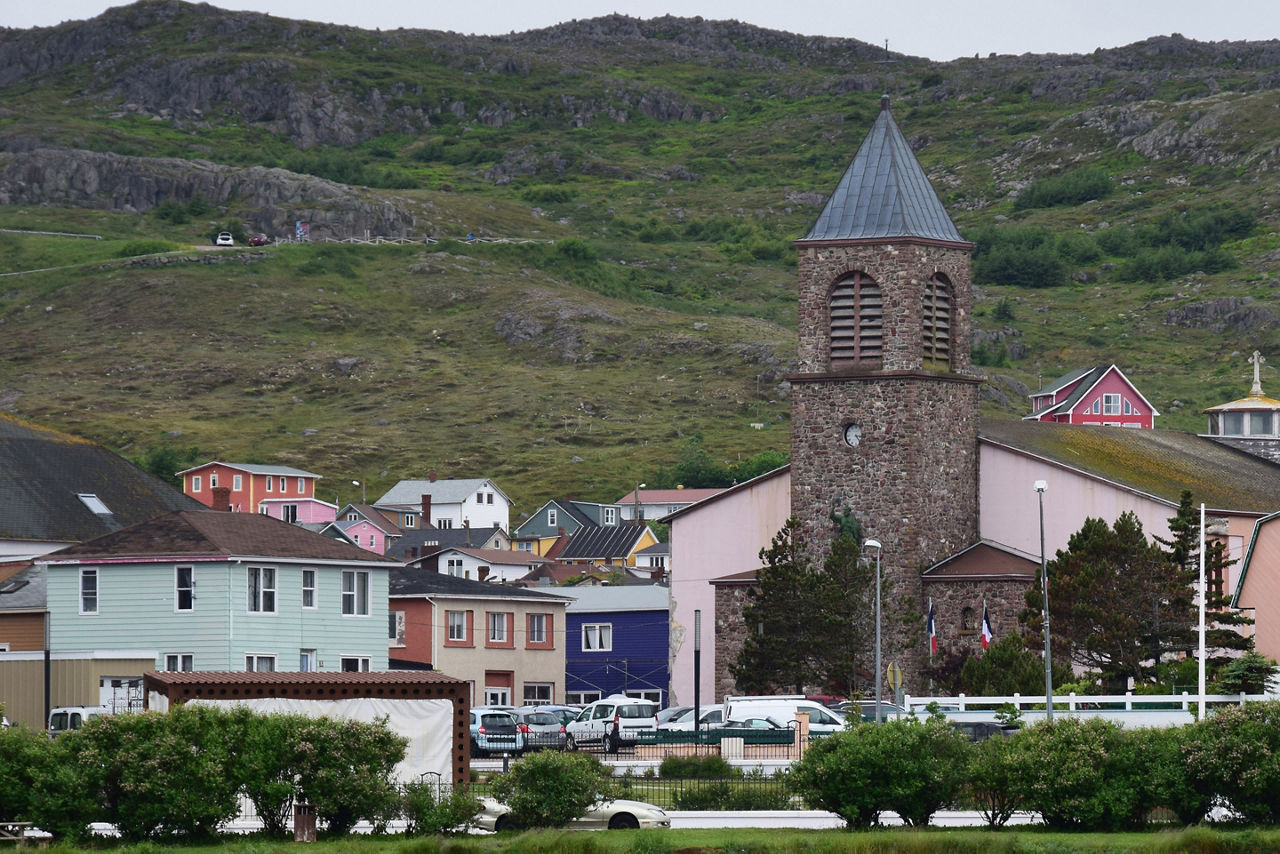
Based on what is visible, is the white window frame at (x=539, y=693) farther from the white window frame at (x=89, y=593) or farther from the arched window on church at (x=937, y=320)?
the white window frame at (x=89, y=593)

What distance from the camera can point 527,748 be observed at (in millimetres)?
55250

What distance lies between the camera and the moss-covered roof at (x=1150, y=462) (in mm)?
69250

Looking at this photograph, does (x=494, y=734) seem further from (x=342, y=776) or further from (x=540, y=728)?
(x=342, y=776)

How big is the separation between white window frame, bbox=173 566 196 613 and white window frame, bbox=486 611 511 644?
2339cm

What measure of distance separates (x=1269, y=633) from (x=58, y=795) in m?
37.5

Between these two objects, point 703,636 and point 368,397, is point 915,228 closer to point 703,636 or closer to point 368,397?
point 703,636

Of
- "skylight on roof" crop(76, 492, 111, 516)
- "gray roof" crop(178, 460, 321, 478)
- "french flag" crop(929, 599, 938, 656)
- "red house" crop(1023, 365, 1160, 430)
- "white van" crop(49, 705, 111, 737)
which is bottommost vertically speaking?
"white van" crop(49, 705, 111, 737)

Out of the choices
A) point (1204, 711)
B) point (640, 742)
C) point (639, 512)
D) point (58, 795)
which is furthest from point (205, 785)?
point (639, 512)

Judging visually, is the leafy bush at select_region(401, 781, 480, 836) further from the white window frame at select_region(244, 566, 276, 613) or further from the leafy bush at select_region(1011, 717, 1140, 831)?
the white window frame at select_region(244, 566, 276, 613)

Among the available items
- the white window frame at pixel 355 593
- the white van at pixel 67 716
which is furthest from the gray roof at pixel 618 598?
the white van at pixel 67 716

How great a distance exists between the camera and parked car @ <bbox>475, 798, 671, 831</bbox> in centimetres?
3881

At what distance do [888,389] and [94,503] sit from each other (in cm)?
2998

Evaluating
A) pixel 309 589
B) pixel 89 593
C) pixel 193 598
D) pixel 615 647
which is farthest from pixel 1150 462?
pixel 89 593

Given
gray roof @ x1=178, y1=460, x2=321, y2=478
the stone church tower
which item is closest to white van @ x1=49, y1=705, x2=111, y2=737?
the stone church tower
